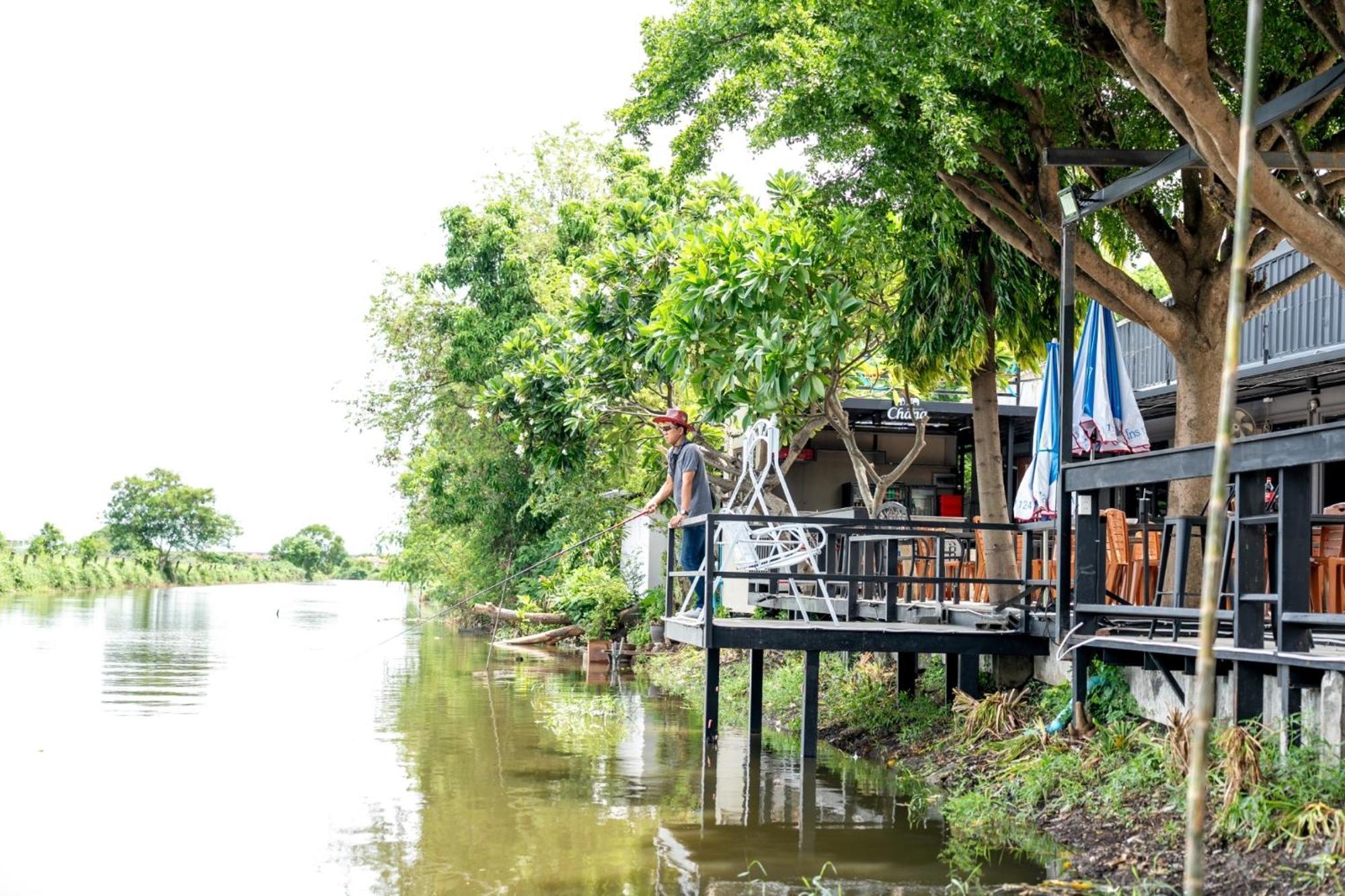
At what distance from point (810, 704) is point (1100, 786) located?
125 inches

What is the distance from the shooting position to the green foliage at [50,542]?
217ft

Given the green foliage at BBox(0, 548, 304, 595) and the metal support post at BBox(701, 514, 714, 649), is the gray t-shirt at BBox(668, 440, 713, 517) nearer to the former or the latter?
the metal support post at BBox(701, 514, 714, 649)

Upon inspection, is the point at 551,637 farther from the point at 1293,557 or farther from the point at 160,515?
the point at 160,515

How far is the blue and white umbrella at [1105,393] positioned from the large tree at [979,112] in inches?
24.6

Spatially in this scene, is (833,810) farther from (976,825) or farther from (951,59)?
(951,59)

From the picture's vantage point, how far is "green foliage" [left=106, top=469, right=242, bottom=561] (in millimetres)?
93875

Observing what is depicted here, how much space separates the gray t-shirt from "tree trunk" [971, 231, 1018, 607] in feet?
8.44

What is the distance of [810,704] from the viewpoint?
1046 centimetres

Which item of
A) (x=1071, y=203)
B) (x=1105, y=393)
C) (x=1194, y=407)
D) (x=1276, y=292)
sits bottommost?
(x=1194, y=407)

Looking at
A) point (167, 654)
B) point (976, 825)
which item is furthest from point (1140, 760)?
point (167, 654)

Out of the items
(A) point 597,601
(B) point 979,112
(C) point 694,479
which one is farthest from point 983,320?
(A) point 597,601

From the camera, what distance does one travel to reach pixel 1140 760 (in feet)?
24.1

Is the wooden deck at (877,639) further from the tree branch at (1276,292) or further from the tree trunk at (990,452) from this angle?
the tree branch at (1276,292)

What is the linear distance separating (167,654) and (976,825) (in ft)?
59.6
